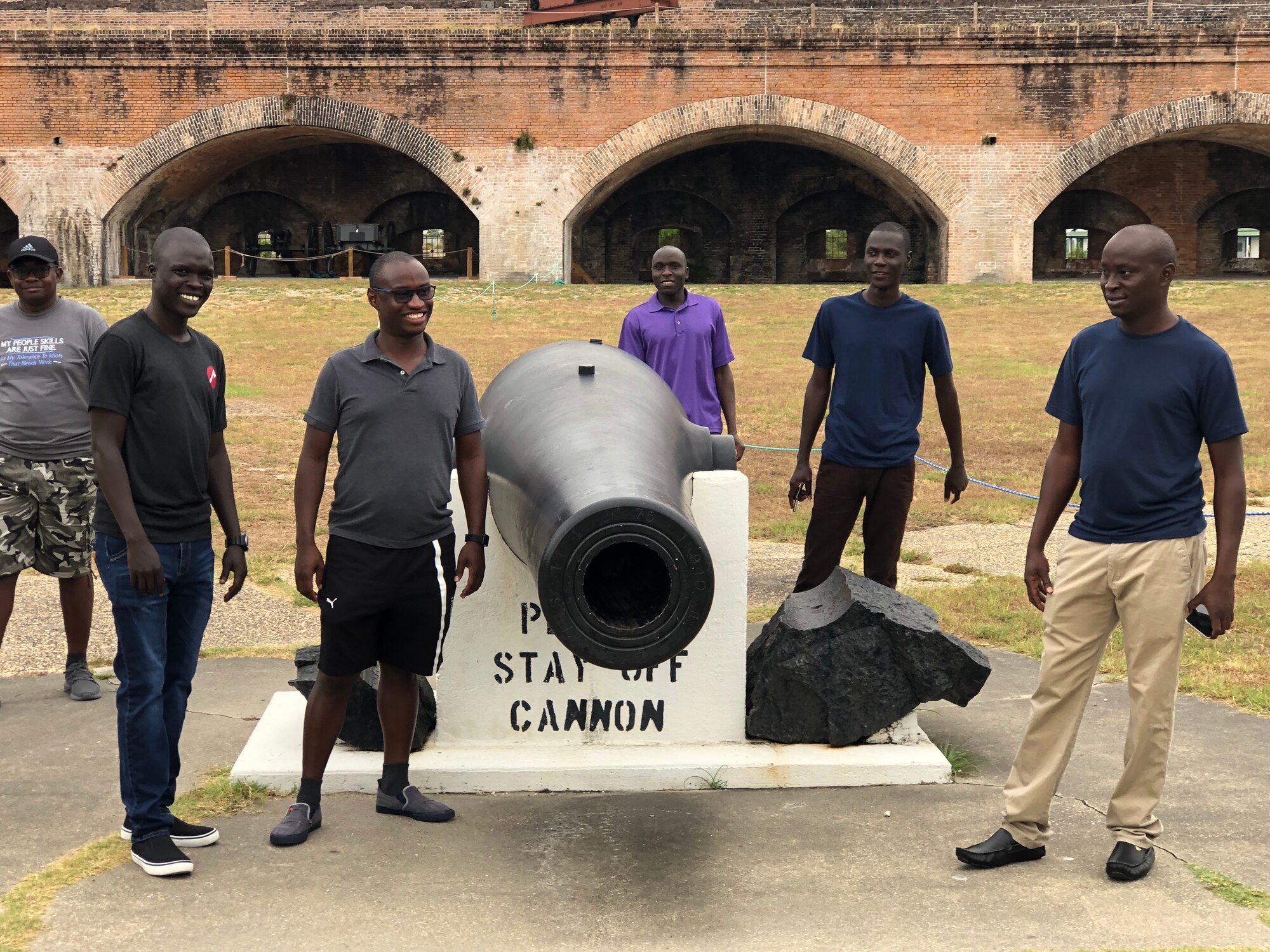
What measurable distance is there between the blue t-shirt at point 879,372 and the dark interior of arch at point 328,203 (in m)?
24.5

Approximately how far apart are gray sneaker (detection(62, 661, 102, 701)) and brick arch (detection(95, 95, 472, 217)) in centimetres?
1923

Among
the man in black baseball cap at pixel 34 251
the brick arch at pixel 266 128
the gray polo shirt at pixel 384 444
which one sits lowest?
the gray polo shirt at pixel 384 444

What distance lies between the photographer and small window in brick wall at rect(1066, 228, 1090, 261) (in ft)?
98.3

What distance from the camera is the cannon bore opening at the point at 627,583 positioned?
11.3ft

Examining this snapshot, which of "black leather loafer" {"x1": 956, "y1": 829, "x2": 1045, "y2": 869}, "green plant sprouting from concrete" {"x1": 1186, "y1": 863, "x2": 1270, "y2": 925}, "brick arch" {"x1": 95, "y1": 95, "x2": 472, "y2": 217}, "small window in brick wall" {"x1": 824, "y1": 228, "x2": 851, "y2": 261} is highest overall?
"brick arch" {"x1": 95, "y1": 95, "x2": 472, "y2": 217}

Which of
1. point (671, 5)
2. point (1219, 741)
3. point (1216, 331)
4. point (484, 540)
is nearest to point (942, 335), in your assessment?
point (1219, 741)

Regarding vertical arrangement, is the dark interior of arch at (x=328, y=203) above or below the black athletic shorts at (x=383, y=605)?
above

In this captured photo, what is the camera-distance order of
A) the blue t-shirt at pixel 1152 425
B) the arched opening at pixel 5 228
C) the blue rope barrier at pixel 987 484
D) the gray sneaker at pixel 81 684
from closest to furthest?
1. the blue t-shirt at pixel 1152 425
2. the gray sneaker at pixel 81 684
3. the blue rope barrier at pixel 987 484
4. the arched opening at pixel 5 228

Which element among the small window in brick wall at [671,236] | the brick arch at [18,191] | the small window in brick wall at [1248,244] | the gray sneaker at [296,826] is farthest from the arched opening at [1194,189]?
the gray sneaker at [296,826]

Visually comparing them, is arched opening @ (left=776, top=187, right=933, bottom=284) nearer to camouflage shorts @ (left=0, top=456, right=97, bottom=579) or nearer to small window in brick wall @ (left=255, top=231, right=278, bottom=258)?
small window in brick wall @ (left=255, top=231, right=278, bottom=258)

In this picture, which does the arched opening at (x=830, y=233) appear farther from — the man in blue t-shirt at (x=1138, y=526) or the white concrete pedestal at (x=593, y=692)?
the man in blue t-shirt at (x=1138, y=526)

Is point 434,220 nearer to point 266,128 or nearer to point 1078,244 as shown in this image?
point 266,128

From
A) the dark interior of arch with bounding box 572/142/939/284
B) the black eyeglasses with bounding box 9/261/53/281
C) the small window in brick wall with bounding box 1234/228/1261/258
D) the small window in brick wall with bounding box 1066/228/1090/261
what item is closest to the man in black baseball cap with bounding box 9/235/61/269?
the black eyeglasses with bounding box 9/261/53/281

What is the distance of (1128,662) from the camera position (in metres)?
3.49
